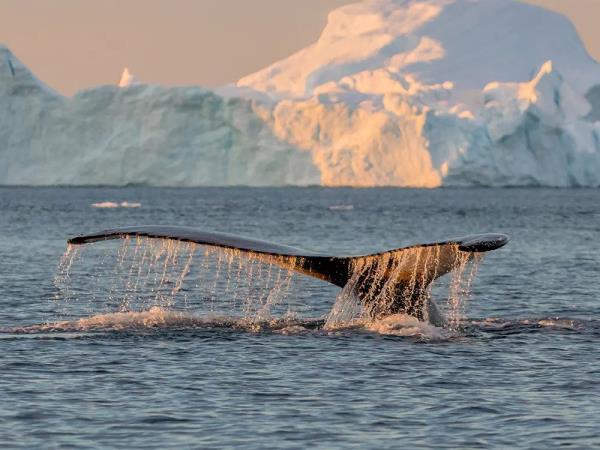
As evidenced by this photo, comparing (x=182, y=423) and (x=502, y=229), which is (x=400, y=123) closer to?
(x=502, y=229)

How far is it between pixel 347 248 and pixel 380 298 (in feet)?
85.4

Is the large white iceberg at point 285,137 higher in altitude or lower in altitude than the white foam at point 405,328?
higher

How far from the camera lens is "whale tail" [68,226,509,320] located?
13914mm

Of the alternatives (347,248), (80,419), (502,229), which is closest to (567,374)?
(80,419)

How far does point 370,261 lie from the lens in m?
14.6

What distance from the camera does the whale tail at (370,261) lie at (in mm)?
13914

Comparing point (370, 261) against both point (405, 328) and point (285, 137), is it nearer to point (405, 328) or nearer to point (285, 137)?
point (405, 328)

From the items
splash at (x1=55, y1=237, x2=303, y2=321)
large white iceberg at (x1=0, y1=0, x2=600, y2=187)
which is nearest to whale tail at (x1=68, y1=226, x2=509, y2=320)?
splash at (x1=55, y1=237, x2=303, y2=321)

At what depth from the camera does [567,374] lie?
45.7 feet

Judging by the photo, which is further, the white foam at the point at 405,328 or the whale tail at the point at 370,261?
the white foam at the point at 405,328

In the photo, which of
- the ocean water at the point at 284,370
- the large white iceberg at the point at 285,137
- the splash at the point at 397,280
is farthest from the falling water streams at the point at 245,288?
the large white iceberg at the point at 285,137

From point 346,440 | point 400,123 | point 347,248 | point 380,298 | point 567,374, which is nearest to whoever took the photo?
point 346,440

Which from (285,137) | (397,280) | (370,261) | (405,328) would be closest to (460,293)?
(405,328)

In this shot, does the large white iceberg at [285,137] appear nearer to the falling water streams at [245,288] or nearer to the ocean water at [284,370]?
the falling water streams at [245,288]
